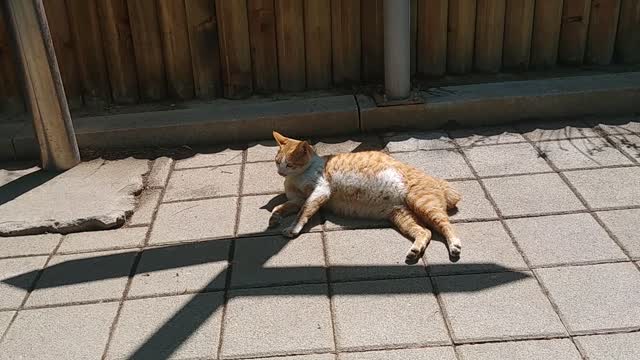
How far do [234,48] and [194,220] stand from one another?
6.10 feet

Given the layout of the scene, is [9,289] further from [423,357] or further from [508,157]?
[508,157]

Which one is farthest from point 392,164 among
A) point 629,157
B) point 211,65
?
point 211,65

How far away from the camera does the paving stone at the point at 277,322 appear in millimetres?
3184

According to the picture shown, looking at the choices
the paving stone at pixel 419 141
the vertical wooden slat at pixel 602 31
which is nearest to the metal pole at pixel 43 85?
the paving stone at pixel 419 141

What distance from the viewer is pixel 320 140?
5.36 metres

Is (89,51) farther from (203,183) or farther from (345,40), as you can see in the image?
(345,40)

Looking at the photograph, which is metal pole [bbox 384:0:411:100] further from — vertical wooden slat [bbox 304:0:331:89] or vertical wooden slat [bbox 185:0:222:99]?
vertical wooden slat [bbox 185:0:222:99]

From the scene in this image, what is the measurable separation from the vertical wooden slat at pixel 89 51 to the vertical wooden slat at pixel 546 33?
3.46m

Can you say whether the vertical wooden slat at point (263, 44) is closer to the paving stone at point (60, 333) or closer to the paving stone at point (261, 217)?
the paving stone at point (261, 217)

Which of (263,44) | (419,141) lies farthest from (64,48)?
(419,141)

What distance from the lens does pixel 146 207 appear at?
4520 millimetres

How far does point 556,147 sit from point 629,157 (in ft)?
1.54

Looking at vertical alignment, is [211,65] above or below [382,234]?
above

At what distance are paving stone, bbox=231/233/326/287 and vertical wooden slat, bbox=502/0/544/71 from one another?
277 cm
